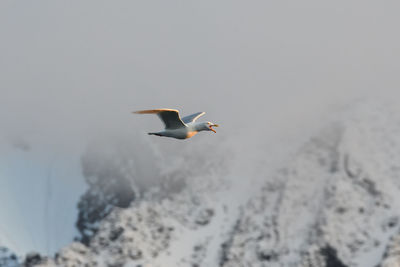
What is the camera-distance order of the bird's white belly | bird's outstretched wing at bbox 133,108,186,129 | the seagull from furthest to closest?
the bird's white belly < the seagull < bird's outstretched wing at bbox 133,108,186,129

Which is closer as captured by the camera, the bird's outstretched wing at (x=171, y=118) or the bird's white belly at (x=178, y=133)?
the bird's outstretched wing at (x=171, y=118)

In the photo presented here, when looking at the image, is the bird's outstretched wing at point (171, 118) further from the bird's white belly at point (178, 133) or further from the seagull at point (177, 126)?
the bird's white belly at point (178, 133)

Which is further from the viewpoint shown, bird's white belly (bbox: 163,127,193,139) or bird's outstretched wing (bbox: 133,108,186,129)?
bird's white belly (bbox: 163,127,193,139)

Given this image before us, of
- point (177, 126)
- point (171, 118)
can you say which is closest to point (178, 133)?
point (177, 126)

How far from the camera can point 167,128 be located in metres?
136

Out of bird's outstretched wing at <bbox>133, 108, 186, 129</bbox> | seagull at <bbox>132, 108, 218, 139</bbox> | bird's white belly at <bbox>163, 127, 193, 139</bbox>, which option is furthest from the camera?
bird's white belly at <bbox>163, 127, 193, 139</bbox>

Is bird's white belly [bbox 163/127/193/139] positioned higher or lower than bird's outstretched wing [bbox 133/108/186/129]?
lower

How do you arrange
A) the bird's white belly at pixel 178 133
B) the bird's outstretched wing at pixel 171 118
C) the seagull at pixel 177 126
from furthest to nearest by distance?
the bird's white belly at pixel 178 133
the seagull at pixel 177 126
the bird's outstretched wing at pixel 171 118

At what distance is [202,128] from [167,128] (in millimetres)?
5001

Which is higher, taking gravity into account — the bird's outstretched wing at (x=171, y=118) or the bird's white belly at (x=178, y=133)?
the bird's outstretched wing at (x=171, y=118)

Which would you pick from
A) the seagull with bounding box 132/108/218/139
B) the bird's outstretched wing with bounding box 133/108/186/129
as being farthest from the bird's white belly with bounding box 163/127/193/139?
the bird's outstretched wing with bounding box 133/108/186/129

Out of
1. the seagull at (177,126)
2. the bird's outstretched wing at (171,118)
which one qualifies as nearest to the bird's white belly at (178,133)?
the seagull at (177,126)

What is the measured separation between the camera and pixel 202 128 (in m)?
138

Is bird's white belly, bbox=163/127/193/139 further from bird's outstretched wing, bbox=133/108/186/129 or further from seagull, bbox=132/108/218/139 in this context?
bird's outstretched wing, bbox=133/108/186/129
